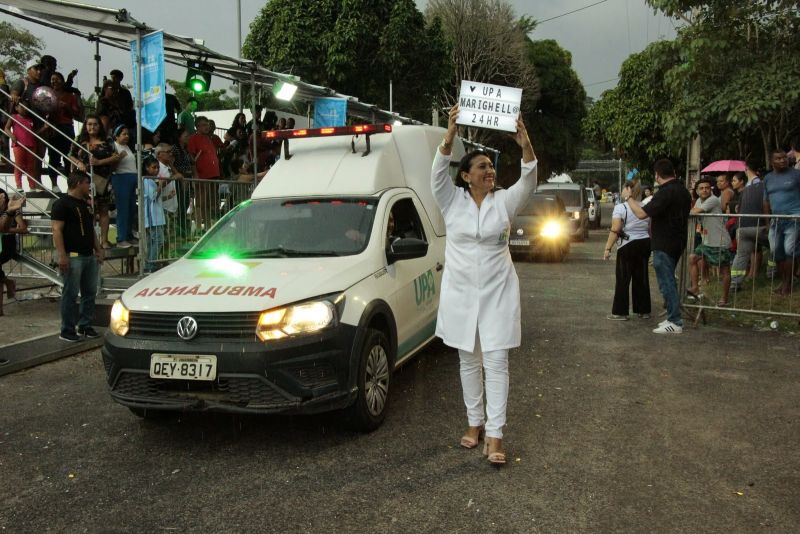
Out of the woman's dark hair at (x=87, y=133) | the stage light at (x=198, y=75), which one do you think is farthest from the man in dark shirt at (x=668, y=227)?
the woman's dark hair at (x=87, y=133)

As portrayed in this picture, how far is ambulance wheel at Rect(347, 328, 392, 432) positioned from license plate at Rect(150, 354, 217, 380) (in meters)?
0.93

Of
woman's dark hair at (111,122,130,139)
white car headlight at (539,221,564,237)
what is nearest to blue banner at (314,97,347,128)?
woman's dark hair at (111,122,130,139)

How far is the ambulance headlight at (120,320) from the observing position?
14.5ft

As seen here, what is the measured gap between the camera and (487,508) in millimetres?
3561

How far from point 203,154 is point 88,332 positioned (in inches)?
151

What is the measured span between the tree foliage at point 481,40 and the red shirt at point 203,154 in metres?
21.8

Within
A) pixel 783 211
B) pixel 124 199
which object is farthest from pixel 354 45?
pixel 783 211

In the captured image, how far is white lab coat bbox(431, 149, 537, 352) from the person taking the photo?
4.06m

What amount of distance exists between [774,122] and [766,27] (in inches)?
86.0

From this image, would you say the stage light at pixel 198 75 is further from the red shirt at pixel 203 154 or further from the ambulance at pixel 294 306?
the ambulance at pixel 294 306

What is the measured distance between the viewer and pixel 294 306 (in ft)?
13.8

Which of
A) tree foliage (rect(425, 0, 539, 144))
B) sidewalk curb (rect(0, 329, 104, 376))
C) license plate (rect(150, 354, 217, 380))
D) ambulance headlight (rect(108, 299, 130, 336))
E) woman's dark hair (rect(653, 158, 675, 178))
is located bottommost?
sidewalk curb (rect(0, 329, 104, 376))

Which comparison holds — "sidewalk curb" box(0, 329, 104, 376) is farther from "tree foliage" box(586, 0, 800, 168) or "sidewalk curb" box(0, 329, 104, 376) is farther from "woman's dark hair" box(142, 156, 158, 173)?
"tree foliage" box(586, 0, 800, 168)

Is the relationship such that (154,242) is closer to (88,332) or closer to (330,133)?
(88,332)
